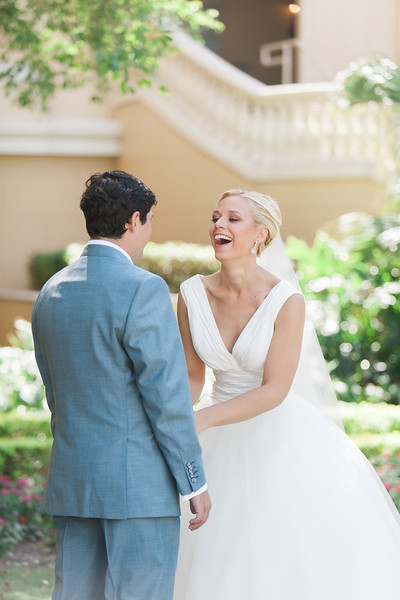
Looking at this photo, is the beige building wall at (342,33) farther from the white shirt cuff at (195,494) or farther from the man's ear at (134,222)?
the white shirt cuff at (195,494)

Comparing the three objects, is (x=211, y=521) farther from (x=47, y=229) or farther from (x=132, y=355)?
(x=47, y=229)

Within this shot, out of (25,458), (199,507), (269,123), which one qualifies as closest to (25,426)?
(25,458)

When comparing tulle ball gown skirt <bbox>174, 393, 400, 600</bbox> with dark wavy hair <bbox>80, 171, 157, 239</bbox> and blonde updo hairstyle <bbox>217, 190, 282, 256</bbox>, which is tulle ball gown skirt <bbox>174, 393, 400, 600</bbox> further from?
dark wavy hair <bbox>80, 171, 157, 239</bbox>

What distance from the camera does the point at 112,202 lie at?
279 cm

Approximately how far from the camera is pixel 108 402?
274cm

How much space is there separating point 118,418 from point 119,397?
0.06m

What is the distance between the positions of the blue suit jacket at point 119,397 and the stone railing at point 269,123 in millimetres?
7899

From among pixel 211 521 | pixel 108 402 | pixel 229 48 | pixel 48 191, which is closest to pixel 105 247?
pixel 108 402

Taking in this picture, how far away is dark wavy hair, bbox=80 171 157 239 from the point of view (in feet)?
9.16

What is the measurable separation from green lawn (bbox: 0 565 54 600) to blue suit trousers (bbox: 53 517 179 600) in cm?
190

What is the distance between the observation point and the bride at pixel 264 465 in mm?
3266

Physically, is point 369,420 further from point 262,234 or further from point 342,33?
point 342,33

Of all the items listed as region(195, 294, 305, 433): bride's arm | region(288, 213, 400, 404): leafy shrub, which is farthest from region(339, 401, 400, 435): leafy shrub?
region(195, 294, 305, 433): bride's arm

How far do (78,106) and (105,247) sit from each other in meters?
11.3
